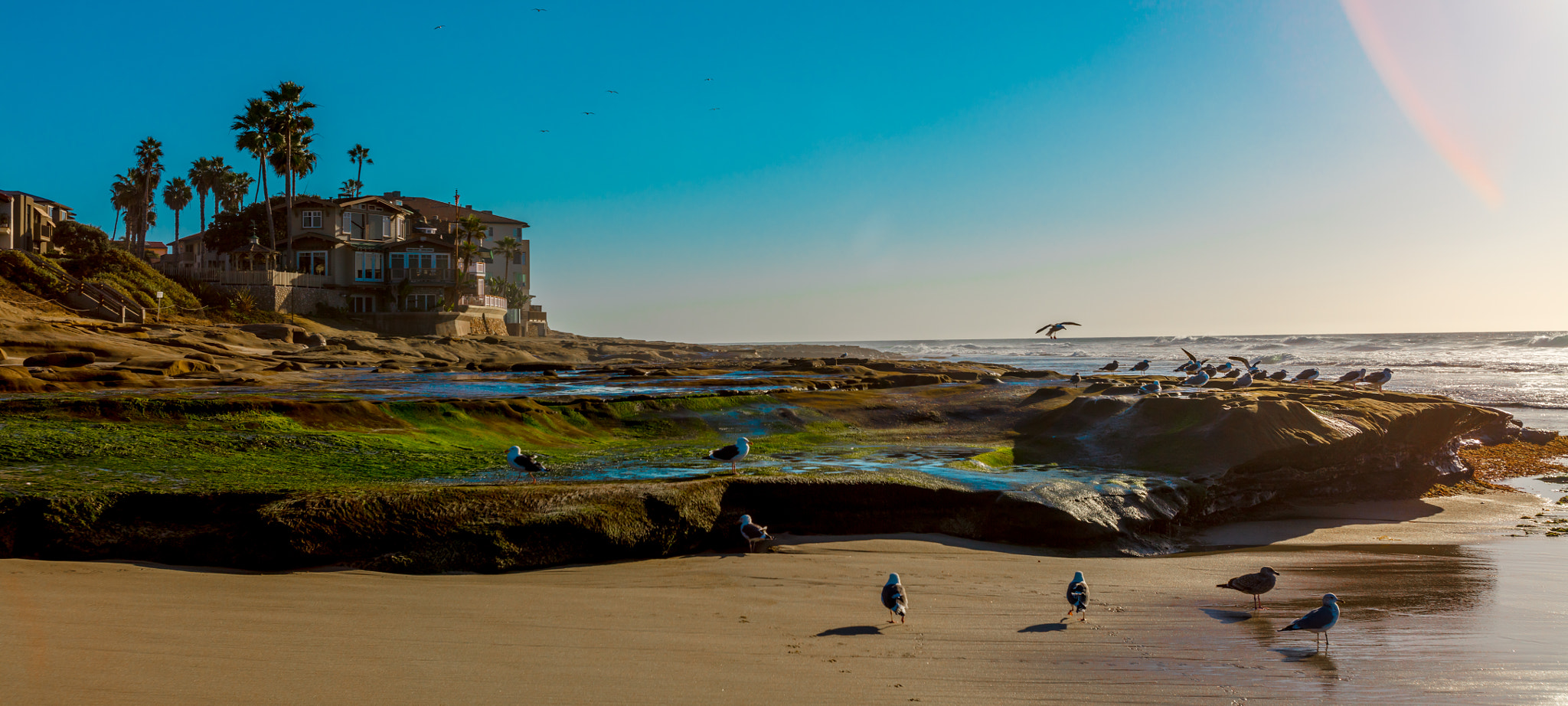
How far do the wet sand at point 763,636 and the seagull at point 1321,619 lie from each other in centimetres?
14

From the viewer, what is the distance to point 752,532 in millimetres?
9227

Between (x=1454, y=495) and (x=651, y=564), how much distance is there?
14.3 metres

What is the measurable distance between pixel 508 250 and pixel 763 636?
90.6 metres

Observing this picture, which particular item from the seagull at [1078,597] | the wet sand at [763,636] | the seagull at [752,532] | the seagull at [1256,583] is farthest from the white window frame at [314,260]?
the seagull at [1256,583]

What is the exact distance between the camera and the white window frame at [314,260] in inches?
2525

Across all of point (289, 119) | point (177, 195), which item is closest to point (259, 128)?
point (289, 119)

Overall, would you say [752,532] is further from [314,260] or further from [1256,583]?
[314,260]

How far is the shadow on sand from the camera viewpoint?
6.72 m

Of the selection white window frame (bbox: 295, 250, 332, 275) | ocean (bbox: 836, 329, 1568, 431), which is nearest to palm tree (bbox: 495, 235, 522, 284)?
white window frame (bbox: 295, 250, 332, 275)

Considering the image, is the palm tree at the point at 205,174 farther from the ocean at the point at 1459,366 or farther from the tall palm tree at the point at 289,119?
the ocean at the point at 1459,366

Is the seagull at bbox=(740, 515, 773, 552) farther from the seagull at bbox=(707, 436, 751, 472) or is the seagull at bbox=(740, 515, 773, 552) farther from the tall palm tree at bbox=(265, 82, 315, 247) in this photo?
the tall palm tree at bbox=(265, 82, 315, 247)

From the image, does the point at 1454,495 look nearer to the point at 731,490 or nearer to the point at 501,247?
the point at 731,490

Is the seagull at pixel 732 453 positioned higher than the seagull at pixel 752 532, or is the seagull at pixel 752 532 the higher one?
the seagull at pixel 732 453

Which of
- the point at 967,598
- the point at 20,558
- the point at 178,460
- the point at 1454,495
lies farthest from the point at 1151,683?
the point at 1454,495
